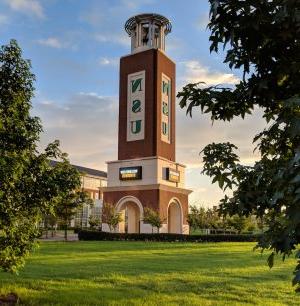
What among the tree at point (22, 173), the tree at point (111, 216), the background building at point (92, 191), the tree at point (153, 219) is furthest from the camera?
the background building at point (92, 191)

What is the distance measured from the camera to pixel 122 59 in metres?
55.5

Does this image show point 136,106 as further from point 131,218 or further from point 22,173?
point 22,173

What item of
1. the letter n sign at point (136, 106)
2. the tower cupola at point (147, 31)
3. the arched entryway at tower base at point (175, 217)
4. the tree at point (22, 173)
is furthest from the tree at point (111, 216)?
the tree at point (22, 173)

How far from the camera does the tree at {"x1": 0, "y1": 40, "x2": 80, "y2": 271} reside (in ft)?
28.7

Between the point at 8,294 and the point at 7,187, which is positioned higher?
the point at 7,187

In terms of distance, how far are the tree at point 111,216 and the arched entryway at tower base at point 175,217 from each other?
8251 mm

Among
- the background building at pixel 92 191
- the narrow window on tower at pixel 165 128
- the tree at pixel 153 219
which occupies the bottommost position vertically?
the tree at pixel 153 219

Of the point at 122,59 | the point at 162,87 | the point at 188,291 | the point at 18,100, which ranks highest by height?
the point at 122,59

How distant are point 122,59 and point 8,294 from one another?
47980 mm

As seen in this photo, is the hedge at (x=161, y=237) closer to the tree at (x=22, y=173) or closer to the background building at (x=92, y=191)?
the tree at (x=22, y=173)

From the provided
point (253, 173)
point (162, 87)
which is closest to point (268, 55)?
point (253, 173)

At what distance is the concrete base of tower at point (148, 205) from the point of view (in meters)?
50.5

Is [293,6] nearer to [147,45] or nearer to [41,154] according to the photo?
[41,154]

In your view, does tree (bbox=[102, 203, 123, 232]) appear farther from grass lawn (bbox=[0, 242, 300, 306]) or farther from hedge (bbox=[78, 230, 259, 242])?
grass lawn (bbox=[0, 242, 300, 306])
